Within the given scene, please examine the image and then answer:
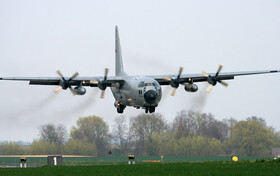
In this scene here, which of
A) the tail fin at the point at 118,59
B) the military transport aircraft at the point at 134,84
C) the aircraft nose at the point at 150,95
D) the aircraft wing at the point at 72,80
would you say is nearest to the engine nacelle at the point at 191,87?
the military transport aircraft at the point at 134,84

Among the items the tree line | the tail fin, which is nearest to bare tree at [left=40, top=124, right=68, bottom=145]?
the tree line

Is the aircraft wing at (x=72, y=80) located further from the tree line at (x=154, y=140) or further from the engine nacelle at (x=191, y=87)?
the tree line at (x=154, y=140)

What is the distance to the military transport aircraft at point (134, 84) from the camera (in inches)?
2147

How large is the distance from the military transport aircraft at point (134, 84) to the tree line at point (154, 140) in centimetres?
1768

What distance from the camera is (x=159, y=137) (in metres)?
77.5

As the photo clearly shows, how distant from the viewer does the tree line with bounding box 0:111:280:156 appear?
76000 millimetres

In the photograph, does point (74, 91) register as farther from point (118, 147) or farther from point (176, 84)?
point (118, 147)

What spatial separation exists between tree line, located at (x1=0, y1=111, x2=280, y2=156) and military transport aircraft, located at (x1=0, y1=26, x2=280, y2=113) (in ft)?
58.0

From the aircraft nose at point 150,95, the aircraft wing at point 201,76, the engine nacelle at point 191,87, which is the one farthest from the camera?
the aircraft wing at point 201,76

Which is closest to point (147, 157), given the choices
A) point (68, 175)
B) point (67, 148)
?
point (67, 148)

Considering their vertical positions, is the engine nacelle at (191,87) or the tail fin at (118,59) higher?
the tail fin at (118,59)

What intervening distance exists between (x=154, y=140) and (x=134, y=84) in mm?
23273

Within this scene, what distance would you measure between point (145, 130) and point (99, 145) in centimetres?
814

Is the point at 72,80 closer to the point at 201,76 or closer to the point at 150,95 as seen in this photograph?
the point at 150,95
